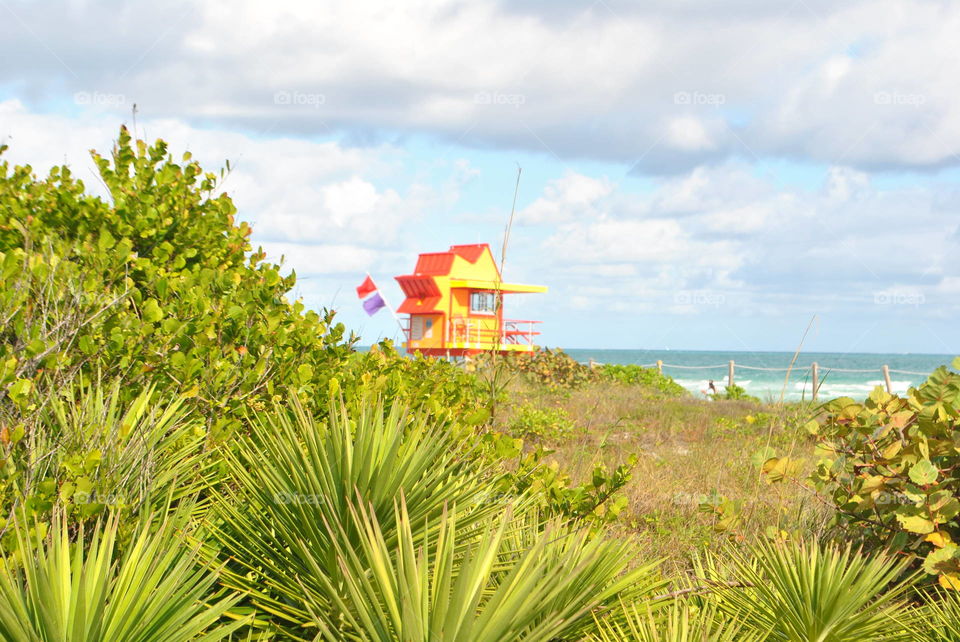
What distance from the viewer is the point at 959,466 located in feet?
10.7

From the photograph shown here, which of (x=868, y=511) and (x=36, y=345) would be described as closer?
Answer: (x=36, y=345)

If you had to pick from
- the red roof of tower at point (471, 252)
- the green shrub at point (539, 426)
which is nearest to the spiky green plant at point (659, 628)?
the green shrub at point (539, 426)

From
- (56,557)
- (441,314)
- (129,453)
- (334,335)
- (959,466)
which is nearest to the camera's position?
(56,557)

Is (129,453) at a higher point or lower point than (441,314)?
lower

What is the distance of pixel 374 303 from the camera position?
24.8 meters

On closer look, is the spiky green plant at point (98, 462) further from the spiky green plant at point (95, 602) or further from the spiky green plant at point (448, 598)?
the spiky green plant at point (448, 598)

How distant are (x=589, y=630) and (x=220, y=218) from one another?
3.71m

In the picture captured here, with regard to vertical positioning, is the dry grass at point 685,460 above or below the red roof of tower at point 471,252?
below

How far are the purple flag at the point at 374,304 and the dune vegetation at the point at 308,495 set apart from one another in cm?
1923

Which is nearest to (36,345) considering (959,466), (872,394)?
(872,394)

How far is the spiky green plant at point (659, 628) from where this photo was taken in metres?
1.93

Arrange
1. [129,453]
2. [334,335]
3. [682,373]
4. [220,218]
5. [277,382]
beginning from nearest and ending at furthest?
[129,453] < [277,382] < [334,335] < [220,218] < [682,373]

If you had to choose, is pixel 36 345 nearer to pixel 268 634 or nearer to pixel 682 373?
pixel 268 634

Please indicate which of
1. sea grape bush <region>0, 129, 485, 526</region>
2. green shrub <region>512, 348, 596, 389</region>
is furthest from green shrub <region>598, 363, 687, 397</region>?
sea grape bush <region>0, 129, 485, 526</region>
